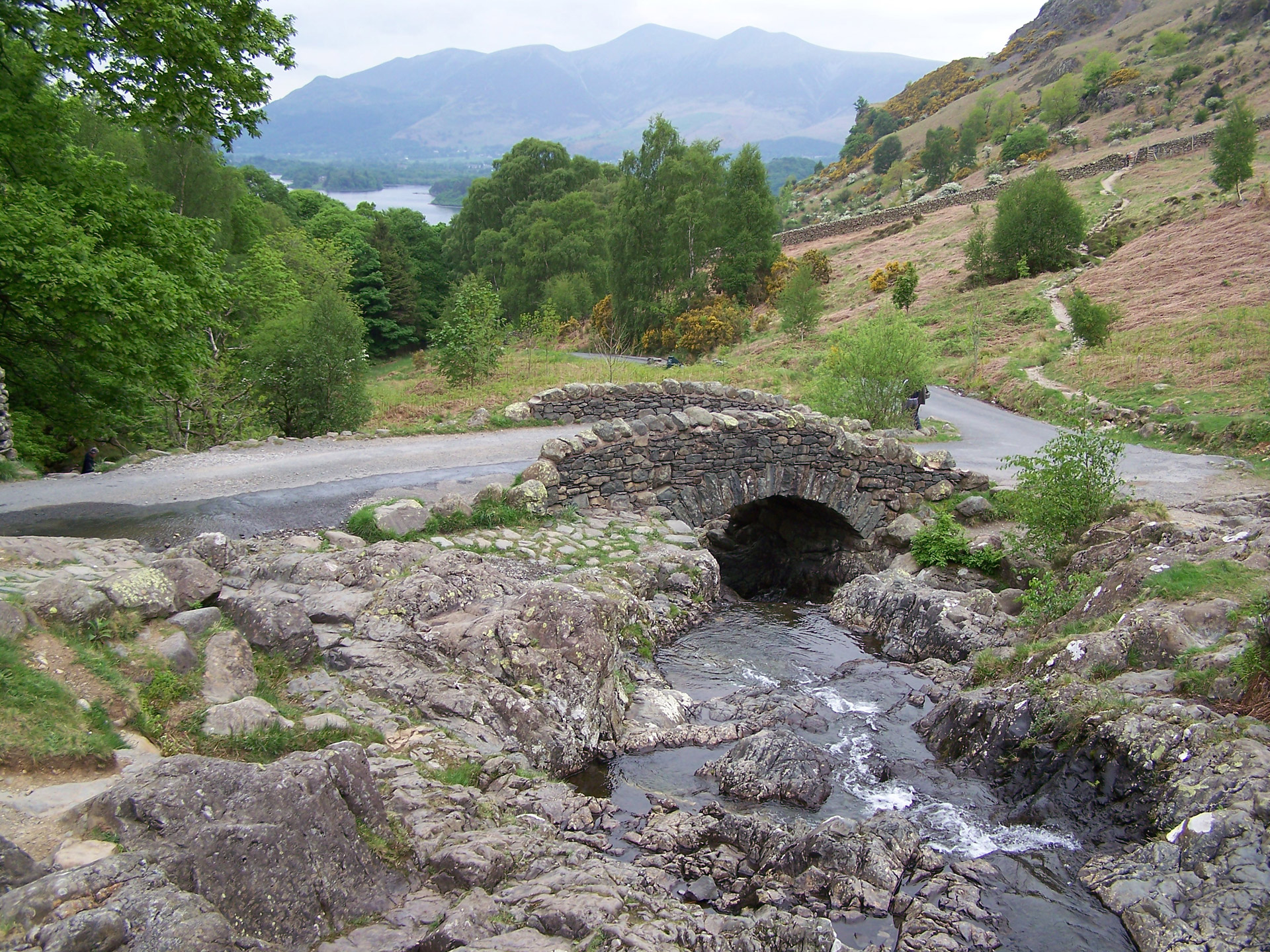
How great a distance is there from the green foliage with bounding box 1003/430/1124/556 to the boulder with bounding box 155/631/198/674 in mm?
10805

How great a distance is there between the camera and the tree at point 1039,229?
3959 centimetres

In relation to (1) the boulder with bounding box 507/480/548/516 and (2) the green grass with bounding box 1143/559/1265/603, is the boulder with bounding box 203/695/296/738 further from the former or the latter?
(2) the green grass with bounding box 1143/559/1265/603

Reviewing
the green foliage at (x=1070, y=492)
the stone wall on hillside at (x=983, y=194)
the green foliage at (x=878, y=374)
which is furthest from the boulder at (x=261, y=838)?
the stone wall on hillside at (x=983, y=194)

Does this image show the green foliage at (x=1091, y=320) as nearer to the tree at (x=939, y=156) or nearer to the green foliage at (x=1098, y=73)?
the tree at (x=939, y=156)

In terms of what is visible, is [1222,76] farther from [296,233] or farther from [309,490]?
[309,490]

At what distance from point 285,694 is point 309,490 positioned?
5.81m

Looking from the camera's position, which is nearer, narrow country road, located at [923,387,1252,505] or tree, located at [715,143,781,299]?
narrow country road, located at [923,387,1252,505]

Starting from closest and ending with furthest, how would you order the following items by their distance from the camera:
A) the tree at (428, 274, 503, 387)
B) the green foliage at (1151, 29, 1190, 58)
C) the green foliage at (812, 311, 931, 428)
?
the green foliage at (812, 311, 931, 428) < the tree at (428, 274, 503, 387) < the green foliage at (1151, 29, 1190, 58)

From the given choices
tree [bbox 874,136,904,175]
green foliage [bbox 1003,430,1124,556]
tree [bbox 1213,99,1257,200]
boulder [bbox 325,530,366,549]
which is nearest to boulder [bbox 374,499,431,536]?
boulder [bbox 325,530,366,549]

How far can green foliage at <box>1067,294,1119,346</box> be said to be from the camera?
2541 cm

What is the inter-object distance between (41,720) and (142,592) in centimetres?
165

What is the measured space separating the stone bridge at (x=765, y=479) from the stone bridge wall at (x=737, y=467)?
0.7 inches

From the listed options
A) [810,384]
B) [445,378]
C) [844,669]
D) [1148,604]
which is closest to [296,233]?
[445,378]

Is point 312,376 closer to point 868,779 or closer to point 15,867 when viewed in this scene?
point 868,779
